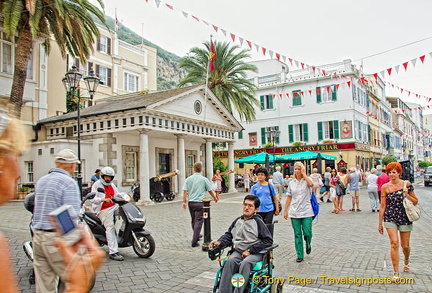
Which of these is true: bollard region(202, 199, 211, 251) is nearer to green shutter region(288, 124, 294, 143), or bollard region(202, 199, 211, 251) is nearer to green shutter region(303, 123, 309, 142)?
green shutter region(303, 123, 309, 142)

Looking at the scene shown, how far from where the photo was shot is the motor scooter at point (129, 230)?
671cm

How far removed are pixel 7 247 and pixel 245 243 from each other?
343 cm

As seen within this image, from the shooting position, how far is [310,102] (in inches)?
1501

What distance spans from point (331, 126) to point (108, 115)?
25.4 meters

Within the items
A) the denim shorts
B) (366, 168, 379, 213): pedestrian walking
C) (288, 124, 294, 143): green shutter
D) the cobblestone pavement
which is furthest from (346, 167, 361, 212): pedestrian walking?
(288, 124, 294, 143): green shutter

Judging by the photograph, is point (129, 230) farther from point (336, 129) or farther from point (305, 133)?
point (305, 133)

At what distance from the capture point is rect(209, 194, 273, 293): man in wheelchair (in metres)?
4.12

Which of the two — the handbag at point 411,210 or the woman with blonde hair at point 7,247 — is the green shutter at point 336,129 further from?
the woman with blonde hair at point 7,247

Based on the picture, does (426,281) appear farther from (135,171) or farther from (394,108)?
(394,108)

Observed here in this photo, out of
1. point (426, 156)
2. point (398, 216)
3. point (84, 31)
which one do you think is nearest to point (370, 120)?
point (84, 31)

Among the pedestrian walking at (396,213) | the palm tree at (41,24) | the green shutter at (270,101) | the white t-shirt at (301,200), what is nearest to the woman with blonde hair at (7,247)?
the pedestrian walking at (396,213)

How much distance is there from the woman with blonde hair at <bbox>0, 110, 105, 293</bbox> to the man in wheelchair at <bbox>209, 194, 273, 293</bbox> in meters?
2.28

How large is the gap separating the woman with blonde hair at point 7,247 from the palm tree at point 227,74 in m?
26.5

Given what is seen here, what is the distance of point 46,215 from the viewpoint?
11.2 feet
